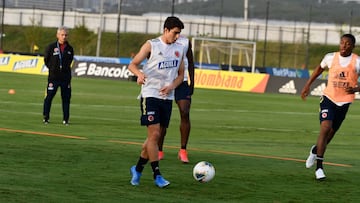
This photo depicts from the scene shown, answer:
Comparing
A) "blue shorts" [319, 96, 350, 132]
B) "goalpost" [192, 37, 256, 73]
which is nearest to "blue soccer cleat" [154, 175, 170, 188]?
"blue shorts" [319, 96, 350, 132]

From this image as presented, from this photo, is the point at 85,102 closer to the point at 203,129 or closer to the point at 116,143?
the point at 203,129

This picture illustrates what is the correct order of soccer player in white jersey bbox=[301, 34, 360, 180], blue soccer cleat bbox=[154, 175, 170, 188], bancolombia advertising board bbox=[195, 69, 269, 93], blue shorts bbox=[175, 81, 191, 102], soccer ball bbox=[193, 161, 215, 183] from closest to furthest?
blue soccer cleat bbox=[154, 175, 170, 188] < soccer ball bbox=[193, 161, 215, 183] < soccer player in white jersey bbox=[301, 34, 360, 180] < blue shorts bbox=[175, 81, 191, 102] < bancolombia advertising board bbox=[195, 69, 269, 93]

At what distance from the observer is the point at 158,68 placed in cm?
1268

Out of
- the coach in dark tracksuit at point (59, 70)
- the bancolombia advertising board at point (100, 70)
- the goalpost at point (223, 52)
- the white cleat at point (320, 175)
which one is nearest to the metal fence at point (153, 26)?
the goalpost at point (223, 52)

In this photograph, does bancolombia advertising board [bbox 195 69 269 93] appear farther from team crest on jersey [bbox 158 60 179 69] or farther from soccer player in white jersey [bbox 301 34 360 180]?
team crest on jersey [bbox 158 60 179 69]

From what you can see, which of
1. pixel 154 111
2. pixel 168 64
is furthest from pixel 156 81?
pixel 154 111

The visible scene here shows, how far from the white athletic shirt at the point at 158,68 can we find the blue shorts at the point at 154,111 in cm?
6

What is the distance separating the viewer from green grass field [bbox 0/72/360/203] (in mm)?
11867

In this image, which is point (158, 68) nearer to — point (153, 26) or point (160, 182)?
point (160, 182)

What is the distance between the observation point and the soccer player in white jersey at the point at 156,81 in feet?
40.9

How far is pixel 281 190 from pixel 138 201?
240cm

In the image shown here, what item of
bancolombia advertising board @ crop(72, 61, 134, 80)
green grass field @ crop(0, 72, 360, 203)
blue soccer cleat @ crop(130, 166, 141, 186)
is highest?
blue soccer cleat @ crop(130, 166, 141, 186)

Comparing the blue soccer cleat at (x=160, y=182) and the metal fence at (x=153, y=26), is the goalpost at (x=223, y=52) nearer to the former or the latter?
the metal fence at (x=153, y=26)

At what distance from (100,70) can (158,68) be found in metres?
42.3
